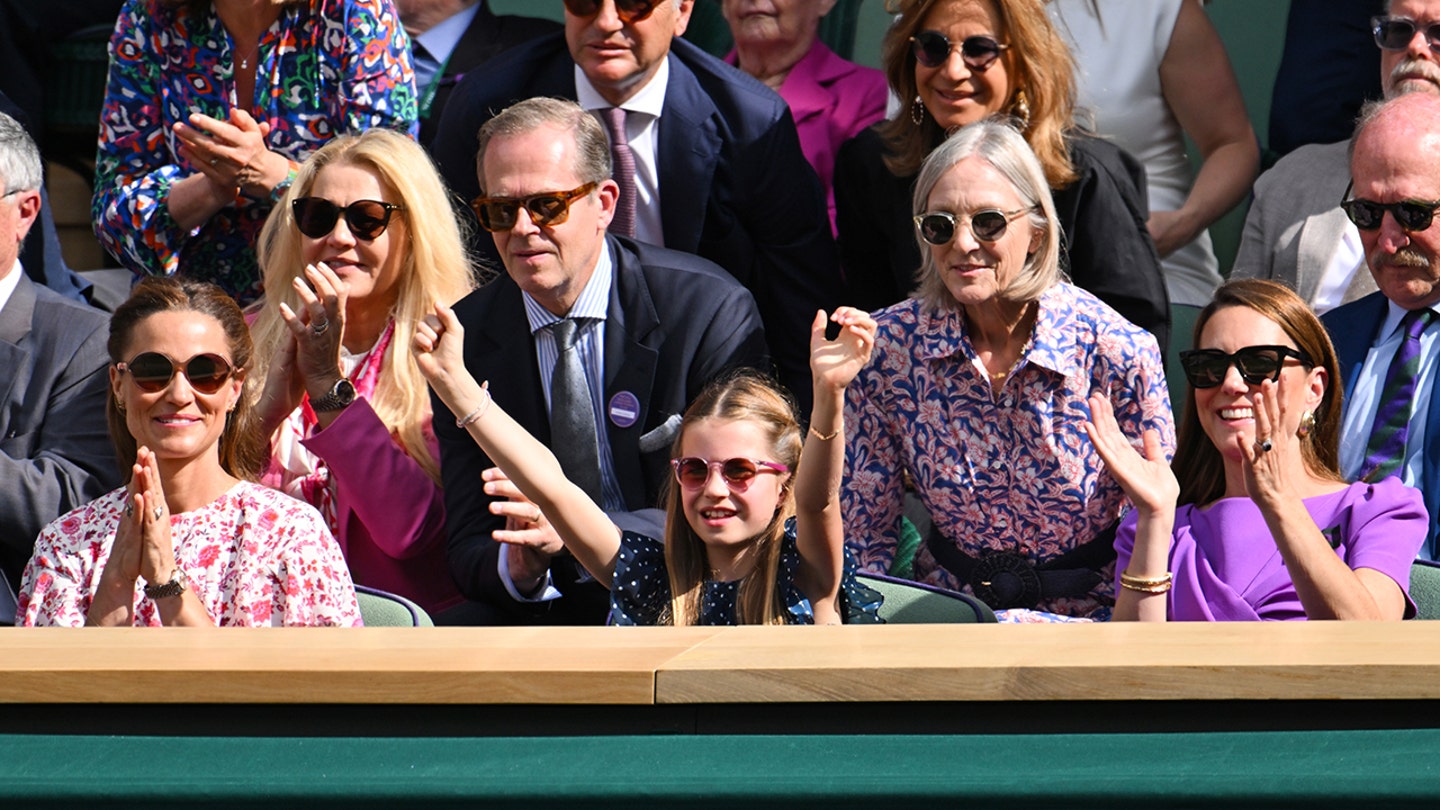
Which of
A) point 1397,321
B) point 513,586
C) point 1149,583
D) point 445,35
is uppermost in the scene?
point 445,35

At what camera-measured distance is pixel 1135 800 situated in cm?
169

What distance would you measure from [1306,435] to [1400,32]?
3.75 feet

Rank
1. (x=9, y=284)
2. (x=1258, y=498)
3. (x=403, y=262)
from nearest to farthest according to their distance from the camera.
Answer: (x=1258, y=498), (x=9, y=284), (x=403, y=262)

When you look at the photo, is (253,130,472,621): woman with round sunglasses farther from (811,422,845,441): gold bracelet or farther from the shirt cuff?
(811,422,845,441): gold bracelet

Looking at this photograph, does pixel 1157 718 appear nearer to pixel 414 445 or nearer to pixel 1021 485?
pixel 1021 485

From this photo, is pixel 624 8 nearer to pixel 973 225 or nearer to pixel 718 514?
pixel 973 225

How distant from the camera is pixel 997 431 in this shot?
324cm

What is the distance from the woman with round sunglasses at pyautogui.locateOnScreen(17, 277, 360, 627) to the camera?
2762 mm

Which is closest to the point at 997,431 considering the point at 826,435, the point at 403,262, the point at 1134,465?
the point at 1134,465

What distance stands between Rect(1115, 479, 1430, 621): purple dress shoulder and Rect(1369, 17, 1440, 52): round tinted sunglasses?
46.0 inches

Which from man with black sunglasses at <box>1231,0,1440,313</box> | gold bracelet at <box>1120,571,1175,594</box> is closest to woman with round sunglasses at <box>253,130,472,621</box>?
gold bracelet at <box>1120,571,1175,594</box>

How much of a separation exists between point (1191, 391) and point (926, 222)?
0.54 meters

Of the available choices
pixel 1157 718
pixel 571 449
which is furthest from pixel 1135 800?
pixel 571 449

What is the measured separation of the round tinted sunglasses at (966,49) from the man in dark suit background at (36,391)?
5.38ft
